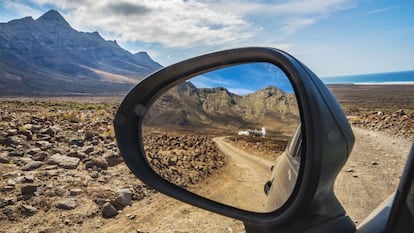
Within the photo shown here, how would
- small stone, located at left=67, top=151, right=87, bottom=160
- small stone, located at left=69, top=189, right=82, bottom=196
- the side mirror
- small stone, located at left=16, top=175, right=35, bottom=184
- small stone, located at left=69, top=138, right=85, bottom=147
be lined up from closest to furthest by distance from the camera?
the side mirror < small stone, located at left=69, top=189, right=82, bottom=196 < small stone, located at left=16, top=175, right=35, bottom=184 < small stone, located at left=67, top=151, right=87, bottom=160 < small stone, located at left=69, top=138, right=85, bottom=147

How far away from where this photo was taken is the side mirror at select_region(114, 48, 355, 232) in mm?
1322

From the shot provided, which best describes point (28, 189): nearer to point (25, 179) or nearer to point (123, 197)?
point (25, 179)

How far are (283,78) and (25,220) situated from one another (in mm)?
4303

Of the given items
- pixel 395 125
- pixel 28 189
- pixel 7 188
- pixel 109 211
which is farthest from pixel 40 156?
pixel 395 125

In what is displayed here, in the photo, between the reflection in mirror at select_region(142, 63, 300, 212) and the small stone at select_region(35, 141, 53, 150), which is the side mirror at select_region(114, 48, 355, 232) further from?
the small stone at select_region(35, 141, 53, 150)

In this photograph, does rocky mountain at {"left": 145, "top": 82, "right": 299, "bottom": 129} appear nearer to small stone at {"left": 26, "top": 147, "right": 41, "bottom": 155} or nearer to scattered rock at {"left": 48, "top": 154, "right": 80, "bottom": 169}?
scattered rock at {"left": 48, "top": 154, "right": 80, "bottom": 169}

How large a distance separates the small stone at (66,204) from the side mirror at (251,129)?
301 centimetres

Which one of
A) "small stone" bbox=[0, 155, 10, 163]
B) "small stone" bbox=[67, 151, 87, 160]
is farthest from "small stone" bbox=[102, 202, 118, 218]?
"small stone" bbox=[0, 155, 10, 163]

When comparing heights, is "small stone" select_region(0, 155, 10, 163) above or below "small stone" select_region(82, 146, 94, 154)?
above

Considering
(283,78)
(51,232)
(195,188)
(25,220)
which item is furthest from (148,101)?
(25,220)

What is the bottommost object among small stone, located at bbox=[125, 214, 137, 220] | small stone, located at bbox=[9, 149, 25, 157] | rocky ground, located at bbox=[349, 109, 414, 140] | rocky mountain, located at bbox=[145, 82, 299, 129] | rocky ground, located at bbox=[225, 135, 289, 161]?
rocky ground, located at bbox=[349, 109, 414, 140]

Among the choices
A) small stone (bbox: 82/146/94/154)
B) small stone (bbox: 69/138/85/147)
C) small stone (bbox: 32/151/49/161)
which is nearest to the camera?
small stone (bbox: 32/151/49/161)

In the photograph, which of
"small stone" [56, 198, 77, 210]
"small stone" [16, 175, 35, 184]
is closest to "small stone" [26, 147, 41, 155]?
"small stone" [16, 175, 35, 184]

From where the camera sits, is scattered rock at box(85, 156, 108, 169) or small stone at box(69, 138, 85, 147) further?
small stone at box(69, 138, 85, 147)
